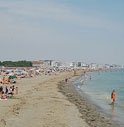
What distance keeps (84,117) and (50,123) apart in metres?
3.64

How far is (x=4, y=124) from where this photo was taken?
14.1 metres

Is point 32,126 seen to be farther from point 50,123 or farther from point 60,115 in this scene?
point 60,115

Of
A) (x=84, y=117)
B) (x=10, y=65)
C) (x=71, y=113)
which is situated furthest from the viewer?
(x=10, y=65)

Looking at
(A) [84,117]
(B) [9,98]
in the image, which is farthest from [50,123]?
(B) [9,98]

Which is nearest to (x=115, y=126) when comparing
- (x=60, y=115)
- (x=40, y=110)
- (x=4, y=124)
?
(x=60, y=115)

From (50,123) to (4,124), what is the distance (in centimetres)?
213

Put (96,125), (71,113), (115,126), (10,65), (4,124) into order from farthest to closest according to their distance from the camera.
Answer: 1. (10,65)
2. (71,113)
3. (115,126)
4. (96,125)
5. (4,124)

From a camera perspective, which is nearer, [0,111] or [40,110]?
[0,111]

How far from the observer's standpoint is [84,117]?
59.7 feet

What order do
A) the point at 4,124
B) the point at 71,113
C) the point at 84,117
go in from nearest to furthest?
the point at 4,124 → the point at 84,117 → the point at 71,113

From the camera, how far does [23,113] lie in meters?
17.7

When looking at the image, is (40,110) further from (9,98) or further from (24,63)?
(24,63)

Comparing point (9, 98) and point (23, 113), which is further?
point (9, 98)

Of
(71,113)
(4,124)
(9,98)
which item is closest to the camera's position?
(4,124)
